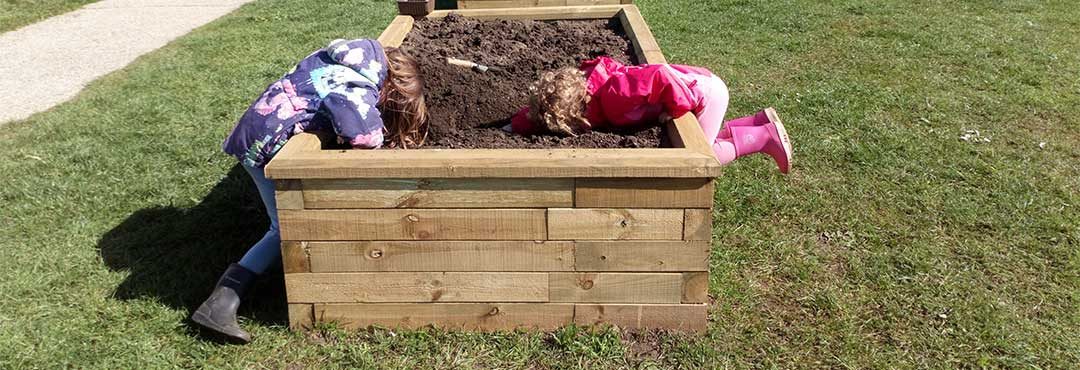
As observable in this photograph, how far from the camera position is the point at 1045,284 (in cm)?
333

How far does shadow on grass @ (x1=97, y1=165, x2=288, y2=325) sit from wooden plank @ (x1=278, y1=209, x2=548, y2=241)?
1.73 ft


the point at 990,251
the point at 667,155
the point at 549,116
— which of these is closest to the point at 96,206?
the point at 549,116

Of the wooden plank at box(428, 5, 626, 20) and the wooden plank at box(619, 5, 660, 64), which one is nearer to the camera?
the wooden plank at box(619, 5, 660, 64)

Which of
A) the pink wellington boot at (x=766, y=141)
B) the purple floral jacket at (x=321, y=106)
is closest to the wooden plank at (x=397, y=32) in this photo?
the purple floral jacket at (x=321, y=106)

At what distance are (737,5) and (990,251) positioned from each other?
6.41m

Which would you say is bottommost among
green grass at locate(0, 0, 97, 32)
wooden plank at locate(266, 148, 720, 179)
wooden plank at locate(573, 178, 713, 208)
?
green grass at locate(0, 0, 97, 32)

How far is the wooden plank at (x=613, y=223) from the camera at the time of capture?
269 cm

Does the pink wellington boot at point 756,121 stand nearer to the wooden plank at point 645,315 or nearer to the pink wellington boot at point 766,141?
the pink wellington boot at point 766,141

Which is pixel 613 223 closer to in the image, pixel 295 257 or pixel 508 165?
pixel 508 165

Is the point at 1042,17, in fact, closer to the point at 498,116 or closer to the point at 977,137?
the point at 977,137

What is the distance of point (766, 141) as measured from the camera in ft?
12.5

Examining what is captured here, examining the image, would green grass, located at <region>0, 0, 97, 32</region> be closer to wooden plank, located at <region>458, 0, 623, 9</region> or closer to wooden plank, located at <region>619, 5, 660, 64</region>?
wooden plank, located at <region>458, 0, 623, 9</region>

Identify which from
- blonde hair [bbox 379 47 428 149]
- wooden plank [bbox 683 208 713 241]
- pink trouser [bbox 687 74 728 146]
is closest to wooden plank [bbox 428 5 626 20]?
pink trouser [bbox 687 74 728 146]

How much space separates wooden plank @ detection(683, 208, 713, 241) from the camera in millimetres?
2682
